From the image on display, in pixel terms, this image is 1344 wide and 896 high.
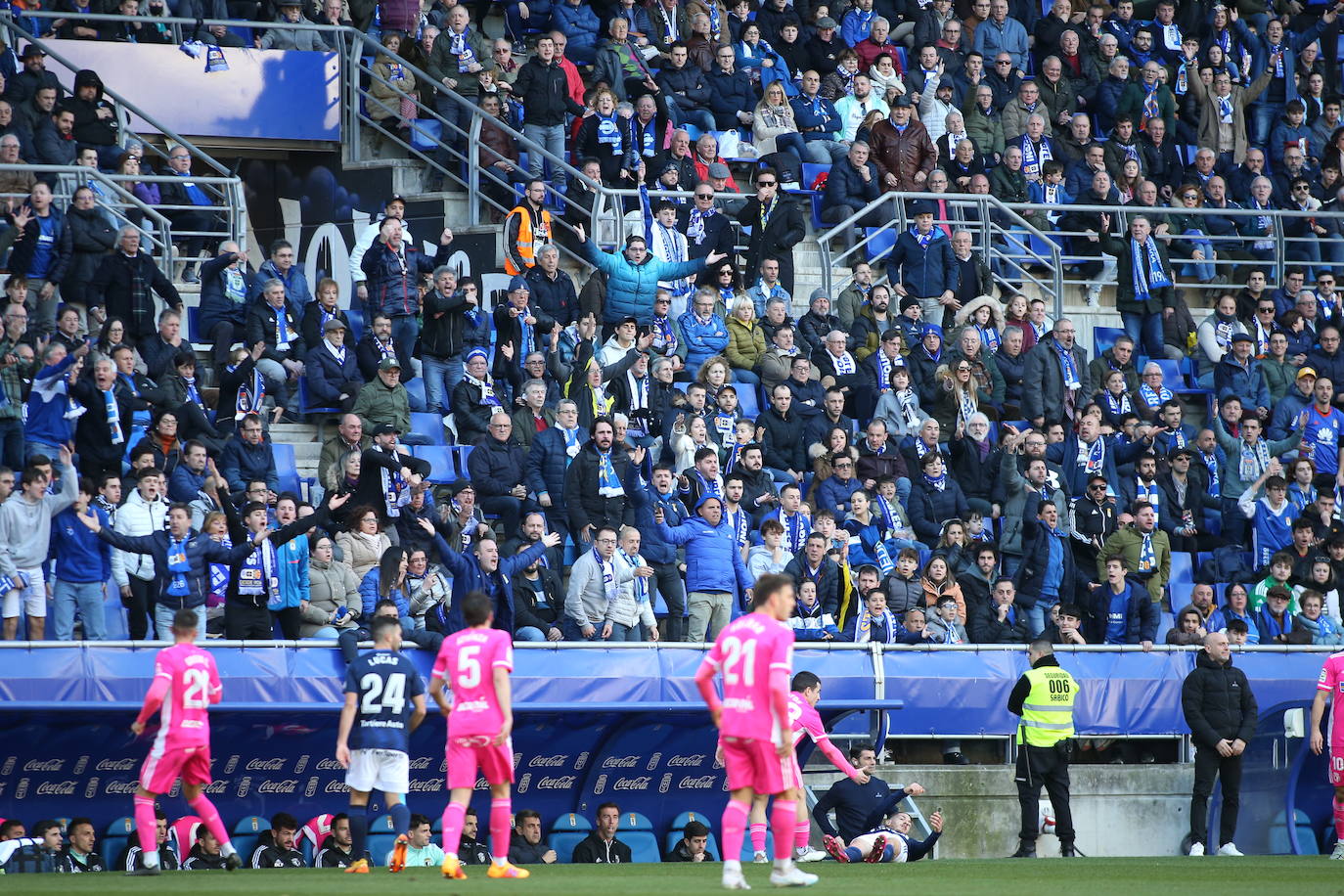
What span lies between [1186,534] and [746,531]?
513cm

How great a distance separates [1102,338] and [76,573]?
42.1 feet

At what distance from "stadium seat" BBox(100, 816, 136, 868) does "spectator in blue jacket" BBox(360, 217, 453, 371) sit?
5.65 m

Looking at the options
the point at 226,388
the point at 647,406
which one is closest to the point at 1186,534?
the point at 647,406

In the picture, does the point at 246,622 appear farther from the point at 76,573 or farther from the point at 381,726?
the point at 381,726

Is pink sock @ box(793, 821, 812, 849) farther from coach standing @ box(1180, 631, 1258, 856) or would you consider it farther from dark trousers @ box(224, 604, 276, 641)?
dark trousers @ box(224, 604, 276, 641)

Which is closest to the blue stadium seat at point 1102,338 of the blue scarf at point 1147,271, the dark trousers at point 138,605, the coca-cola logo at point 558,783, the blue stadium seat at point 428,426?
the blue scarf at point 1147,271

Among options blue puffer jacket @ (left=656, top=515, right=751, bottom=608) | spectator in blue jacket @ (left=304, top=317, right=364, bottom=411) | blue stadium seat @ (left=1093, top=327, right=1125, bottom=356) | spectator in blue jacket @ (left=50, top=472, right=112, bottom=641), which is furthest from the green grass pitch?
→ blue stadium seat @ (left=1093, top=327, right=1125, bottom=356)

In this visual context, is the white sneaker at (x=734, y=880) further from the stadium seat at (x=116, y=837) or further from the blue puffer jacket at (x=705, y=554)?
the blue puffer jacket at (x=705, y=554)

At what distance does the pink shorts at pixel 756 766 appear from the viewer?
11.0 m

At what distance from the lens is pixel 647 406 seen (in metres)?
19.4

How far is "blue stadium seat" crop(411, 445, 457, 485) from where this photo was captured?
18.5m

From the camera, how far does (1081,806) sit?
17.3 m

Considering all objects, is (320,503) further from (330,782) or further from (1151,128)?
(1151,128)

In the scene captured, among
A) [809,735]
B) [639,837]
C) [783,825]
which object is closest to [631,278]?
[639,837]
